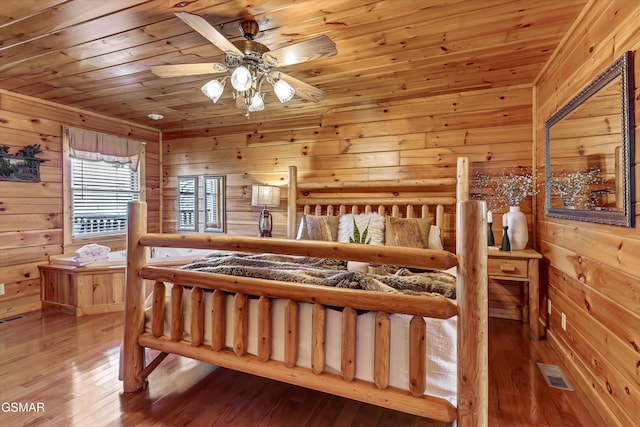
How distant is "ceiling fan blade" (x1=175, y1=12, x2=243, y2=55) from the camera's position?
1.49 meters

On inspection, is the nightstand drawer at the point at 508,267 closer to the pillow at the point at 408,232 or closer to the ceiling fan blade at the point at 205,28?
the pillow at the point at 408,232

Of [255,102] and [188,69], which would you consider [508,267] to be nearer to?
[255,102]

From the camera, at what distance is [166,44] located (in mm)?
2266

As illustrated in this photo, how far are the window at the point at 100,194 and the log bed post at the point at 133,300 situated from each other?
2.18m

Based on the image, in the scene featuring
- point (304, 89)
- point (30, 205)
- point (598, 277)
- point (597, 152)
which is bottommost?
point (598, 277)

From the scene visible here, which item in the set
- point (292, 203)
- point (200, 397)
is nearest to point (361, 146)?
point (292, 203)

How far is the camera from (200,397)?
186 centimetres

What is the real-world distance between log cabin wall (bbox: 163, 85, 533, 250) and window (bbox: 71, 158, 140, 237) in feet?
1.90

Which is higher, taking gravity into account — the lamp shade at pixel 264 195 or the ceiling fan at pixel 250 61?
the ceiling fan at pixel 250 61

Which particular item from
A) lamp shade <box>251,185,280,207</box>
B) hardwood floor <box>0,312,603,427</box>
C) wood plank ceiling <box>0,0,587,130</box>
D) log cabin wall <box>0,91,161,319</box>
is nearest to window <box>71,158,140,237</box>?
log cabin wall <box>0,91,161,319</box>

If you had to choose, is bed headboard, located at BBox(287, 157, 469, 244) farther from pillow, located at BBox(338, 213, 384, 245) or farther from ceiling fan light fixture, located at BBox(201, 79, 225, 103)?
ceiling fan light fixture, located at BBox(201, 79, 225, 103)

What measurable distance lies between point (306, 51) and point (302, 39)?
1.63ft

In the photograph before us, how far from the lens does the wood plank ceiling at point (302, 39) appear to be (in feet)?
6.11

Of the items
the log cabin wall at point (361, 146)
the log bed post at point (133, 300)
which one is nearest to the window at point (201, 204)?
the log cabin wall at point (361, 146)
